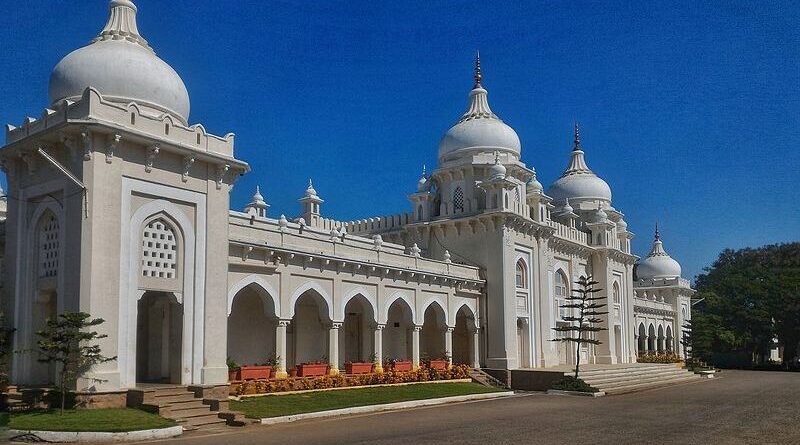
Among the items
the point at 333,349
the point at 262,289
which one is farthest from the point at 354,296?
the point at 262,289

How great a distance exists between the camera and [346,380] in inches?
997

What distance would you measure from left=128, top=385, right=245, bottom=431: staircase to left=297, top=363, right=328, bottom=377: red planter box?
5.51 meters

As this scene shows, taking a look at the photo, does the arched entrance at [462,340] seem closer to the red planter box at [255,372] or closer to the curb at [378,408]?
the curb at [378,408]

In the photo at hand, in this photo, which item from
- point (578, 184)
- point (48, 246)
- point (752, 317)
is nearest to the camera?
point (48, 246)

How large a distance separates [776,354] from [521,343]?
174 feet

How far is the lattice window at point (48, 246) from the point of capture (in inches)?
727

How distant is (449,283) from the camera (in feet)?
107

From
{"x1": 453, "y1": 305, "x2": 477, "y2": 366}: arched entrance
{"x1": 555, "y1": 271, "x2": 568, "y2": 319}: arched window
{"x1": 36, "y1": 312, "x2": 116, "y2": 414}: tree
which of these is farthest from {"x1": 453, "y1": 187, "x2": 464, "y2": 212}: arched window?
{"x1": 36, "y1": 312, "x2": 116, "y2": 414}: tree

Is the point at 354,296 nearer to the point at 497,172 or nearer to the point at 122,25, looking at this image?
the point at 497,172

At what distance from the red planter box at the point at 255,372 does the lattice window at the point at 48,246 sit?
243 inches

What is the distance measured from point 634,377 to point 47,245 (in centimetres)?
2763

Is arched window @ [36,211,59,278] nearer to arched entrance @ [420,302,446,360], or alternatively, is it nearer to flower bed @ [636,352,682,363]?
arched entrance @ [420,302,446,360]

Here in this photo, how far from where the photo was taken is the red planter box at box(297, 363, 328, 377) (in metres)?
24.3

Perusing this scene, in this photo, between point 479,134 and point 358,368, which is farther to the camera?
point 479,134
